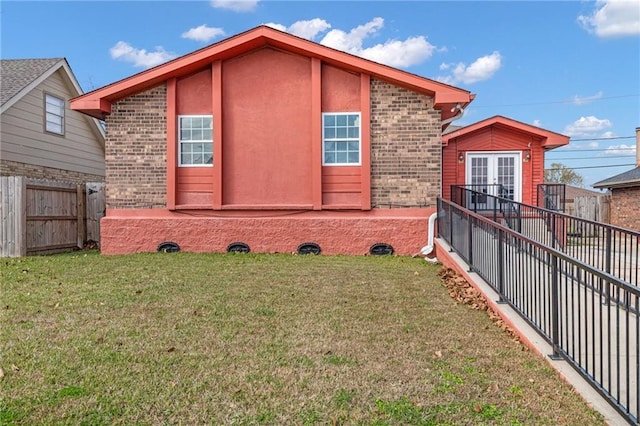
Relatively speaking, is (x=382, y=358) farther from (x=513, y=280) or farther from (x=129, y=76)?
(x=129, y=76)

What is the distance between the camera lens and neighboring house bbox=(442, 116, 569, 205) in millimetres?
13508

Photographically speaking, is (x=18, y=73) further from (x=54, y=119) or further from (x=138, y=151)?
(x=138, y=151)

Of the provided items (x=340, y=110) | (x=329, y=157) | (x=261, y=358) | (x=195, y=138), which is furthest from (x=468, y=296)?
(x=195, y=138)

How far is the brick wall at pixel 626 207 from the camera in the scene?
628 inches

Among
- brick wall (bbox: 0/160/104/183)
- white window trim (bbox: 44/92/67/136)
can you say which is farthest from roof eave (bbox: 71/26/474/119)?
white window trim (bbox: 44/92/67/136)

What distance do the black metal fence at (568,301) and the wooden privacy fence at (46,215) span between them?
8.87m

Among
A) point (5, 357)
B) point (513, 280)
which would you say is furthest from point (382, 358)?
point (5, 357)

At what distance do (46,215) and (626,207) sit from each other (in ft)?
62.5

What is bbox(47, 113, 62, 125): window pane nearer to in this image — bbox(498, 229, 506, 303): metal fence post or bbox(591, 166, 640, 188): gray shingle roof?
bbox(498, 229, 506, 303): metal fence post

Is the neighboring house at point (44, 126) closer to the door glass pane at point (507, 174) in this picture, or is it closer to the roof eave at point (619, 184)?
the door glass pane at point (507, 174)

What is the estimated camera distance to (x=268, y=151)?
9.80 metres

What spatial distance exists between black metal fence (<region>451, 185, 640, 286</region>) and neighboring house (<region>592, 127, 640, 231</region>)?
24.6 ft

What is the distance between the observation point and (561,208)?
1306cm

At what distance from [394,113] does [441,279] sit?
13.6 feet
